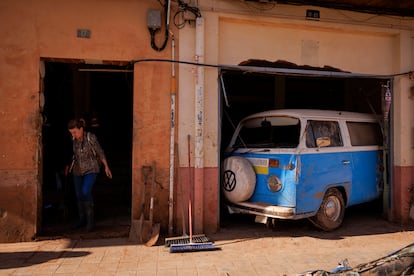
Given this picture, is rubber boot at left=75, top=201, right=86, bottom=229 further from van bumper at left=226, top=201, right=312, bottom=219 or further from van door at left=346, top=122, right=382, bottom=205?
van door at left=346, top=122, right=382, bottom=205

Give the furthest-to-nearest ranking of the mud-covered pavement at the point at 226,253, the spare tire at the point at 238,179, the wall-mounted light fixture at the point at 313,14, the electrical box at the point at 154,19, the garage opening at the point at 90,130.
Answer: the wall-mounted light fixture at the point at 313,14 → the garage opening at the point at 90,130 → the spare tire at the point at 238,179 → the electrical box at the point at 154,19 → the mud-covered pavement at the point at 226,253

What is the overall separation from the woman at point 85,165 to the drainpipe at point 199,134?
4.85 feet

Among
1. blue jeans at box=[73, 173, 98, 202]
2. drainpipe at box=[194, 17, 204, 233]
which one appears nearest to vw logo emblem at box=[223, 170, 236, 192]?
drainpipe at box=[194, 17, 204, 233]

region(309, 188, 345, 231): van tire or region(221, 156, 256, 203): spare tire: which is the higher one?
region(221, 156, 256, 203): spare tire

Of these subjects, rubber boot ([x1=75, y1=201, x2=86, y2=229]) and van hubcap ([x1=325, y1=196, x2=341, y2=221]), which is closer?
rubber boot ([x1=75, y1=201, x2=86, y2=229])

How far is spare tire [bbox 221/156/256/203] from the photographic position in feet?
19.3

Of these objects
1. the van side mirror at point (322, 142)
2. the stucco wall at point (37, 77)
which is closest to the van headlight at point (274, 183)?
the van side mirror at point (322, 142)

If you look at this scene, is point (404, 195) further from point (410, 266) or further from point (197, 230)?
point (197, 230)

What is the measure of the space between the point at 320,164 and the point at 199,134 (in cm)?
207

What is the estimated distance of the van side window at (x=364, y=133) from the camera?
6.72 m

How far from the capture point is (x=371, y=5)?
6629mm

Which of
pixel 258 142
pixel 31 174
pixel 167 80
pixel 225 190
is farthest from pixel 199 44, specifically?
pixel 31 174

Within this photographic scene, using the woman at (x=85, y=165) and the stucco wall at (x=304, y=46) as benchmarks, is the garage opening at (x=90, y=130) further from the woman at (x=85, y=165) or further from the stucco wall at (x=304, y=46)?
the stucco wall at (x=304, y=46)

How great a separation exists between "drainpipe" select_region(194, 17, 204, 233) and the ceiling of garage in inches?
63.8
